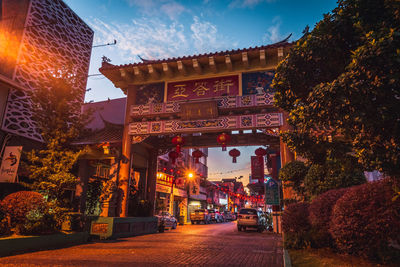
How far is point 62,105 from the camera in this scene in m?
10.4

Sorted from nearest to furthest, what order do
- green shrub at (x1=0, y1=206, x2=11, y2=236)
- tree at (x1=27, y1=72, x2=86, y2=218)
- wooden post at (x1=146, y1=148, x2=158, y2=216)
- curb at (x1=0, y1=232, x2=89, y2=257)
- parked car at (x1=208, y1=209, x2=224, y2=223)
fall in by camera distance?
curb at (x1=0, y1=232, x2=89, y2=257) < green shrub at (x1=0, y1=206, x2=11, y2=236) < tree at (x1=27, y1=72, x2=86, y2=218) < wooden post at (x1=146, y1=148, x2=158, y2=216) < parked car at (x1=208, y1=209, x2=224, y2=223)

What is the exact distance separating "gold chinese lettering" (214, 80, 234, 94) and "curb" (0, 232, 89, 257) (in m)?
9.10

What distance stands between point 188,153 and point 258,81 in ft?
84.1

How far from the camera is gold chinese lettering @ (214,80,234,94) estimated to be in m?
13.5

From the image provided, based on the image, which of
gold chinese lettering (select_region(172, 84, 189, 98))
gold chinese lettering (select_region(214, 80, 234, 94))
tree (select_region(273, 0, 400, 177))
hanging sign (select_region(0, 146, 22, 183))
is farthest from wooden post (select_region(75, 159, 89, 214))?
tree (select_region(273, 0, 400, 177))

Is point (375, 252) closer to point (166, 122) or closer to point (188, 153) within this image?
point (166, 122)

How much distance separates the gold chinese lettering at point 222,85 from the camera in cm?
1352

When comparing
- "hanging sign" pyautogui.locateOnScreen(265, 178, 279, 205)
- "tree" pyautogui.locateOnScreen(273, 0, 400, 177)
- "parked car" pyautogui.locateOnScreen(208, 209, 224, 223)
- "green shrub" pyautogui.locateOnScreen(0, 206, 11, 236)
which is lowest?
"parked car" pyautogui.locateOnScreen(208, 209, 224, 223)

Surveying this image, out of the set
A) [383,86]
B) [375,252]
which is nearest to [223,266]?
[375,252]

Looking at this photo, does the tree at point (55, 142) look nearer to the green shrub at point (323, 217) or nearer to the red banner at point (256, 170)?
the green shrub at point (323, 217)

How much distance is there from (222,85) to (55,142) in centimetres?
823

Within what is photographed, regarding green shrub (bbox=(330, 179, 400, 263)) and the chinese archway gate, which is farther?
the chinese archway gate

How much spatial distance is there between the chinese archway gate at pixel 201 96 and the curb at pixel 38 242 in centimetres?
371

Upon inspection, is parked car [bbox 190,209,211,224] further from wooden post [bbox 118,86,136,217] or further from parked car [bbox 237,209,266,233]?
wooden post [bbox 118,86,136,217]
